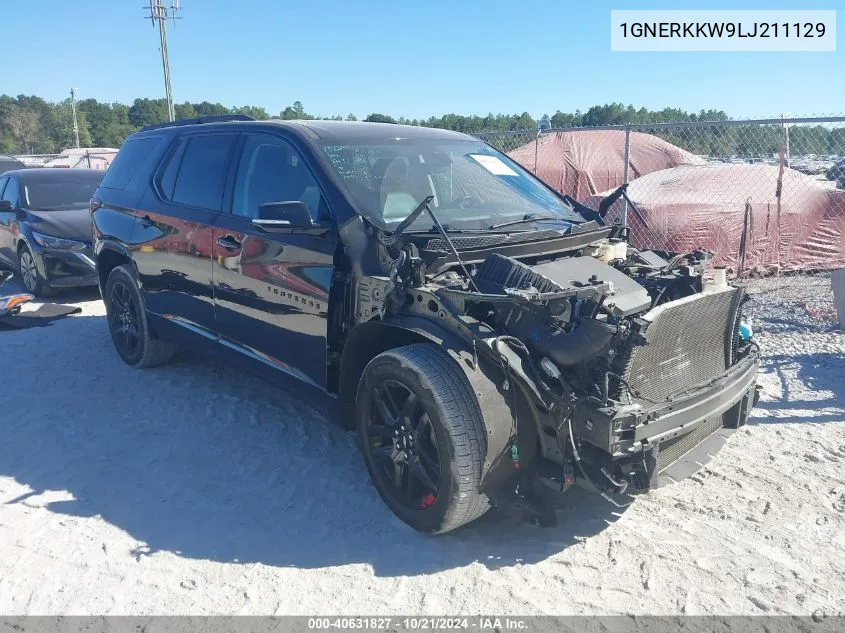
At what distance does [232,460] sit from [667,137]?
42.6ft

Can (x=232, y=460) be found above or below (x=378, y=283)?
below

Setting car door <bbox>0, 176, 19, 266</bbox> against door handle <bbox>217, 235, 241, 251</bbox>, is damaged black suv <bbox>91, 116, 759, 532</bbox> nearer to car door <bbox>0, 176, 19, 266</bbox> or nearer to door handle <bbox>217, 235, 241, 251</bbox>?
door handle <bbox>217, 235, 241, 251</bbox>

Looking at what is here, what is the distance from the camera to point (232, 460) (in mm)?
4316

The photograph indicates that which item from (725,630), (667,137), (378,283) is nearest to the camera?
(725,630)

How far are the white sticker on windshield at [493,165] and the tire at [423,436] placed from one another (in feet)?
5.85

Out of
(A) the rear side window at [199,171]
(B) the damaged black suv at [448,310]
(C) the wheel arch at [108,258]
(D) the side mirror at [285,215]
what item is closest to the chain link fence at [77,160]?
(C) the wheel arch at [108,258]

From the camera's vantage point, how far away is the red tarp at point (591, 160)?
42.1 feet

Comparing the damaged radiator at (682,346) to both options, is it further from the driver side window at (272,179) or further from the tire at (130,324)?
the tire at (130,324)

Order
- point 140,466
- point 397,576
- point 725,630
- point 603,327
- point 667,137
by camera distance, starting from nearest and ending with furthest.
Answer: point 725,630 → point 603,327 → point 397,576 → point 140,466 → point 667,137

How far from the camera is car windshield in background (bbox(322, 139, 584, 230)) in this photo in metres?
3.98

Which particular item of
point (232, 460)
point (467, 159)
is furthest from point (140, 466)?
point (467, 159)

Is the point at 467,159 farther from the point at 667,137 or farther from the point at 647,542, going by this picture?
the point at 667,137

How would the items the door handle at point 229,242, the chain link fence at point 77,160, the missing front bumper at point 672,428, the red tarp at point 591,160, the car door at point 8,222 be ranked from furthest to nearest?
1. the chain link fence at point 77,160
2. the red tarp at point 591,160
3. the car door at point 8,222
4. the door handle at point 229,242
5. the missing front bumper at point 672,428

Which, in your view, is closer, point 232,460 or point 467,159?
point 232,460
